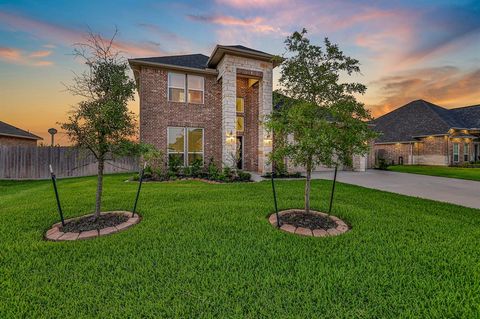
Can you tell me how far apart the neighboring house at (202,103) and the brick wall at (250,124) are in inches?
2.5

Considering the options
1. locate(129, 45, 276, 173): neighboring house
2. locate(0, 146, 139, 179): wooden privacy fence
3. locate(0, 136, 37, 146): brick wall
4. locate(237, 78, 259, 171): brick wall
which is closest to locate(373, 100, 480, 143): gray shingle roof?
locate(237, 78, 259, 171): brick wall

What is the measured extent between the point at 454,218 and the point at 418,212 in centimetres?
59

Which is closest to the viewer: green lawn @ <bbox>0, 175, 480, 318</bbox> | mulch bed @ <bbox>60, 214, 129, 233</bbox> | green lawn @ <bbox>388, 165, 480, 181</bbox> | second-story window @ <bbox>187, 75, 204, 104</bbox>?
green lawn @ <bbox>0, 175, 480, 318</bbox>

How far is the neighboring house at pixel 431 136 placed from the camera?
19.1 m

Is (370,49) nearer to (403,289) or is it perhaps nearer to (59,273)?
(403,289)

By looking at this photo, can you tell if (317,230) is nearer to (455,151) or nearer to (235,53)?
(235,53)

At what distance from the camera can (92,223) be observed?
3.82m

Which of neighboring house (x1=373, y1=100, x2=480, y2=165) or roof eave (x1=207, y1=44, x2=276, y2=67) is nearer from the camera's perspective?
roof eave (x1=207, y1=44, x2=276, y2=67)

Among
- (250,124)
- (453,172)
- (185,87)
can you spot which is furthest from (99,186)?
(453,172)

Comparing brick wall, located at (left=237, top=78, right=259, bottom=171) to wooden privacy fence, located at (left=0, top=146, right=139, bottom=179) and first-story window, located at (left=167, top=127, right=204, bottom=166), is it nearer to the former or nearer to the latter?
first-story window, located at (left=167, top=127, right=204, bottom=166)

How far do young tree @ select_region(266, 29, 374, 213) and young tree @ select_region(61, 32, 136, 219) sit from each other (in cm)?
288

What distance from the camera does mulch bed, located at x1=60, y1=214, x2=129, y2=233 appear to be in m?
3.58

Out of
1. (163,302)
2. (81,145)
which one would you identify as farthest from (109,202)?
(163,302)

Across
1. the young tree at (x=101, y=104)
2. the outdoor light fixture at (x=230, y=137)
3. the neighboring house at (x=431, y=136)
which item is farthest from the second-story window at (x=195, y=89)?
the neighboring house at (x=431, y=136)
